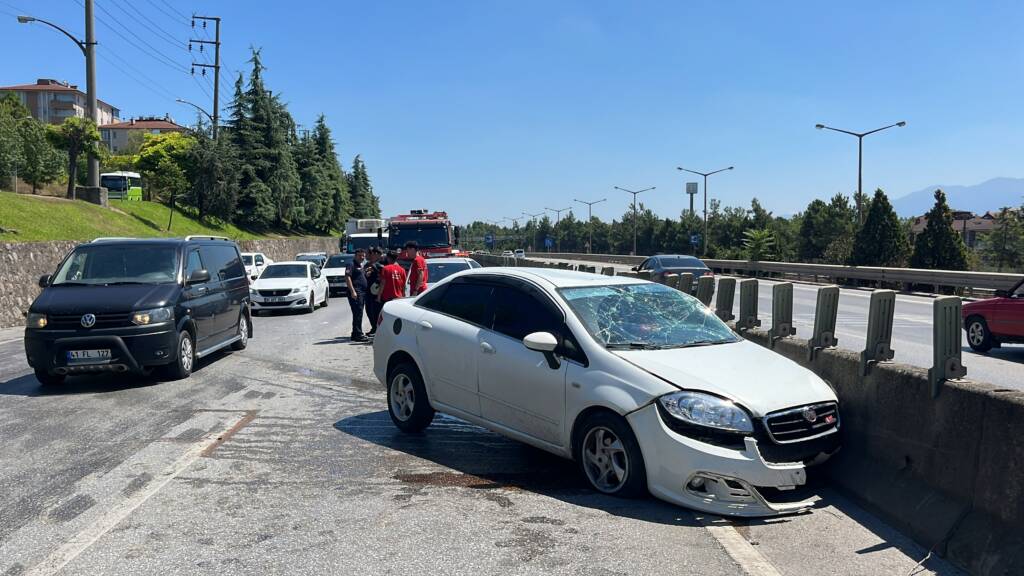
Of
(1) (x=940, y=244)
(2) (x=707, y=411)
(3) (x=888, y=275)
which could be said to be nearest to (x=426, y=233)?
(3) (x=888, y=275)

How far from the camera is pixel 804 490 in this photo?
5.73 meters

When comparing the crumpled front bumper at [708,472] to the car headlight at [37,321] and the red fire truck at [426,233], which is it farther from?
the red fire truck at [426,233]

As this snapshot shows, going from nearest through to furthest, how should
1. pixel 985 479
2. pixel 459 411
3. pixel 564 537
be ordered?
pixel 985 479
pixel 564 537
pixel 459 411

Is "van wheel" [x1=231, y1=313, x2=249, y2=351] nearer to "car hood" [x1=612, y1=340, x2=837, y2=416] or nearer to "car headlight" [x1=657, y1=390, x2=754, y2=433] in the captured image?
"car hood" [x1=612, y1=340, x2=837, y2=416]

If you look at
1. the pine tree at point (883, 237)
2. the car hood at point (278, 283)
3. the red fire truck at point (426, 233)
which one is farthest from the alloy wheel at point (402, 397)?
the pine tree at point (883, 237)

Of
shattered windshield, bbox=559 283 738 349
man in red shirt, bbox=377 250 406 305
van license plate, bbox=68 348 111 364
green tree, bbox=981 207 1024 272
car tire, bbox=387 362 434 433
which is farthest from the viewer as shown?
green tree, bbox=981 207 1024 272

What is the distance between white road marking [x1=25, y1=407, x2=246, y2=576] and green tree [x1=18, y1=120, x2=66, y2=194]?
4483cm

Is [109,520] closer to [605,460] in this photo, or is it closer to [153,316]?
[605,460]

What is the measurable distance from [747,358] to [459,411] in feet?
7.86

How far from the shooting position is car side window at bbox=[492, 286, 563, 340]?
6.12 meters

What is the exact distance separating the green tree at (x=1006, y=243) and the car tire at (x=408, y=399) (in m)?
67.8

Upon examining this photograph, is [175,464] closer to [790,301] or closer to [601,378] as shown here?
[601,378]

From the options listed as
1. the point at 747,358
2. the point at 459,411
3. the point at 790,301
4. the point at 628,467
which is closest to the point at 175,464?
the point at 459,411

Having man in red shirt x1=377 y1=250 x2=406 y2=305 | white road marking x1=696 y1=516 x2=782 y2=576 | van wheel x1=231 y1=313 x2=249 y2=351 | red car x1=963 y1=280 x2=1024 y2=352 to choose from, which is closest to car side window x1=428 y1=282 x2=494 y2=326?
white road marking x1=696 y1=516 x2=782 y2=576
